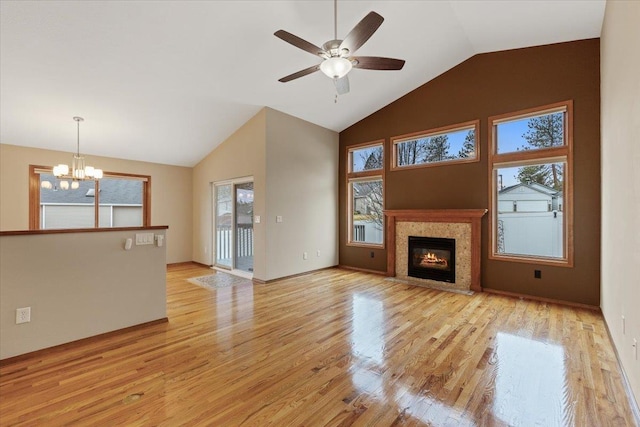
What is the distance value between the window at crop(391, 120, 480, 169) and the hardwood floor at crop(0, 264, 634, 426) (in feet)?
8.38

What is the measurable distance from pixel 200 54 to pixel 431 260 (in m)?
4.73

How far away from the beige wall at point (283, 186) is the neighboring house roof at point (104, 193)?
1.42m

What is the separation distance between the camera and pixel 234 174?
576 cm

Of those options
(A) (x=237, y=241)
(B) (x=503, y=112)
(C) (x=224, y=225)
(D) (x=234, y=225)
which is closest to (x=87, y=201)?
(C) (x=224, y=225)

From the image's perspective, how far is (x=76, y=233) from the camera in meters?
2.68

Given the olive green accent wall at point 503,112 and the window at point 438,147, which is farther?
the window at point 438,147

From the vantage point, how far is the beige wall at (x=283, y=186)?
5.08m

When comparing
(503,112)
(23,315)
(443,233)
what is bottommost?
(23,315)

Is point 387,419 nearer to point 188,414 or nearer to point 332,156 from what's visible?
point 188,414

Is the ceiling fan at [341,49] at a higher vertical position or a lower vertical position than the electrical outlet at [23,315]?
higher

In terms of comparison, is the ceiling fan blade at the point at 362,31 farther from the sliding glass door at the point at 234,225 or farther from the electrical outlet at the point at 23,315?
the sliding glass door at the point at 234,225

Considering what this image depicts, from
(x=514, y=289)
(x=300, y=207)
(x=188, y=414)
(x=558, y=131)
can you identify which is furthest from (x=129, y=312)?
(x=558, y=131)

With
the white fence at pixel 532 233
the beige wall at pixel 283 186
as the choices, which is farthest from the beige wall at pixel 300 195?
the white fence at pixel 532 233

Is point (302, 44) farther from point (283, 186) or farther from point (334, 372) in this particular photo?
point (283, 186)
